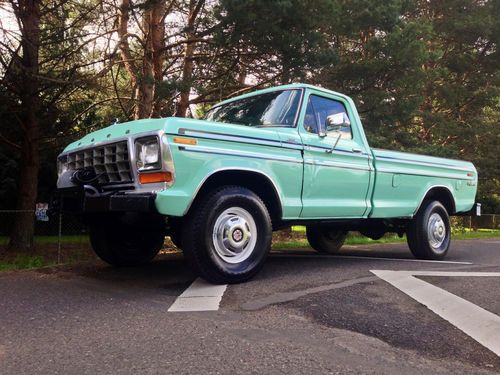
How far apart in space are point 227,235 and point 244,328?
61.9 inches

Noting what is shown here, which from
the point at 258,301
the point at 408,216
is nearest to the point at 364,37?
the point at 408,216

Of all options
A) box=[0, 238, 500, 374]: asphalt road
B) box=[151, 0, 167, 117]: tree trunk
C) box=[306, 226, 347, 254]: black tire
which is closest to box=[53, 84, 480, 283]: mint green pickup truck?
box=[0, 238, 500, 374]: asphalt road

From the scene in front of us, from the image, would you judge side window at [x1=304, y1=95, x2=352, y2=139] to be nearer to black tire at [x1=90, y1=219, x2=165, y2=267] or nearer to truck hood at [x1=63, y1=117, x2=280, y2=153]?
truck hood at [x1=63, y1=117, x2=280, y2=153]

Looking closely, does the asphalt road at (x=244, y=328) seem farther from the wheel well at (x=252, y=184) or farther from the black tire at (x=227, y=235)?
the wheel well at (x=252, y=184)

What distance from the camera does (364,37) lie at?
49.6ft

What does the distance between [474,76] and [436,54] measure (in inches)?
355

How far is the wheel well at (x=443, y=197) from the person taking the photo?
26.2ft

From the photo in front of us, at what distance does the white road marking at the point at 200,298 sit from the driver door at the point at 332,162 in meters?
1.54

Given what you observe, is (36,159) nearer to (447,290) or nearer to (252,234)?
(252,234)

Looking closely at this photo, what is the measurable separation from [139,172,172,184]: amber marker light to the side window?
7.03 ft

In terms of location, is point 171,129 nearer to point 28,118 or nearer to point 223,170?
point 223,170

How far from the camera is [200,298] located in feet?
15.1

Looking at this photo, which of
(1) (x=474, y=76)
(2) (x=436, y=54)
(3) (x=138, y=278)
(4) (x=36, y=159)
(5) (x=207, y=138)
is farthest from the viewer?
(1) (x=474, y=76)

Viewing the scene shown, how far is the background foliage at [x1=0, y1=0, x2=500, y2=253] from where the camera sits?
10656 mm
